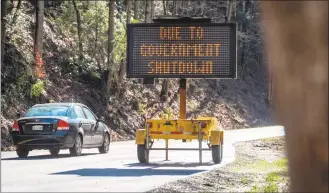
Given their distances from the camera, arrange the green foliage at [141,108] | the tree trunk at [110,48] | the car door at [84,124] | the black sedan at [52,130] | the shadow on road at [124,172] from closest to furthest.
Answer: the shadow on road at [124,172] < the black sedan at [52,130] < the car door at [84,124] < the tree trunk at [110,48] < the green foliage at [141,108]

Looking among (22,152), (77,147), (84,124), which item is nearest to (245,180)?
(77,147)

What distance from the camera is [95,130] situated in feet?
78.7

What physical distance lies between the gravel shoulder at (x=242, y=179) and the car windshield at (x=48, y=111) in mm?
5059

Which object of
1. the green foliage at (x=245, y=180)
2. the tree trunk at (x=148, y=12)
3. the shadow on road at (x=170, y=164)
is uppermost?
the tree trunk at (x=148, y=12)

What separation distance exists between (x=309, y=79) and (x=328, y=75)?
0.11 metres

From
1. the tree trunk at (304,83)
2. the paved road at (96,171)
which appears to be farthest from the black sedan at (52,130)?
the tree trunk at (304,83)

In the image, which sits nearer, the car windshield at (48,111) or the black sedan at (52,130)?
the black sedan at (52,130)

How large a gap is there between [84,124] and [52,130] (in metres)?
1.29

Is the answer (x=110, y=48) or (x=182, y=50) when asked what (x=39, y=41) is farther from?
(x=182, y=50)

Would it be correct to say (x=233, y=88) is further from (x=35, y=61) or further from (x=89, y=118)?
(x=89, y=118)

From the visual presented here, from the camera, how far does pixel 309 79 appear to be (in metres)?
4.61

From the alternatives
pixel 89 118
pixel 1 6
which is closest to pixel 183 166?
pixel 89 118

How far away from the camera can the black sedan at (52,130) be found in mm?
22078

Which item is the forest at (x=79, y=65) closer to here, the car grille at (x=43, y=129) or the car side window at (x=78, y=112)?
the car side window at (x=78, y=112)
